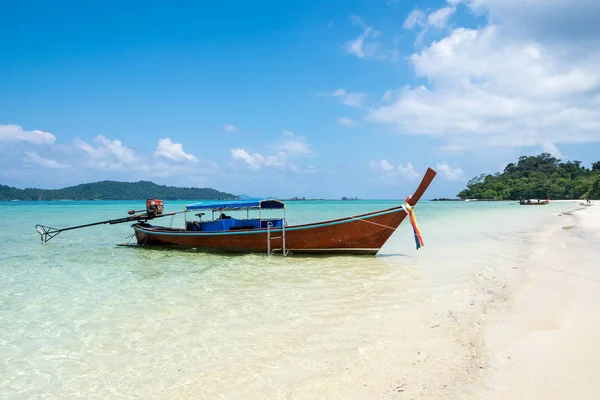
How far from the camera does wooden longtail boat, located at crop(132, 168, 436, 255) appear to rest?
12539 millimetres

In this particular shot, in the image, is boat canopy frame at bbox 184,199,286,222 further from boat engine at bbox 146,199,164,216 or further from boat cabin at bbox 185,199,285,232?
boat engine at bbox 146,199,164,216

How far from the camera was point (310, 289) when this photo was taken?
830 centimetres

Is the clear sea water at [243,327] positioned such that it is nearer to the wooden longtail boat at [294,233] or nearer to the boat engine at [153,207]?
the wooden longtail boat at [294,233]

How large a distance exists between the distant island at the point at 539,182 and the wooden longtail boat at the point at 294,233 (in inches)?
3287

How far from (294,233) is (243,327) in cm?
731

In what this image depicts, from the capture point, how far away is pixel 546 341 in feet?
15.2

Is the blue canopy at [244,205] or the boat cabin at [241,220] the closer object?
the blue canopy at [244,205]

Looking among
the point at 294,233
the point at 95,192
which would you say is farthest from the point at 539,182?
the point at 95,192

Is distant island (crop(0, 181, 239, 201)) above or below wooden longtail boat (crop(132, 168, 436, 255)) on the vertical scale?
above

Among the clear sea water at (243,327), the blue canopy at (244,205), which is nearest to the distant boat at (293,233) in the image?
the blue canopy at (244,205)

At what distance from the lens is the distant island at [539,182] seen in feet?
302

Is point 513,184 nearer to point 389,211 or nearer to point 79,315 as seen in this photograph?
point 389,211

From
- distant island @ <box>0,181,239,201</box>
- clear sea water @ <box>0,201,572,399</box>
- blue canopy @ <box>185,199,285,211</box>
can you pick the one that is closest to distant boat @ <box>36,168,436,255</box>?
blue canopy @ <box>185,199,285,211</box>

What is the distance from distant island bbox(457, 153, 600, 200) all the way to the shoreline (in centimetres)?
8615
